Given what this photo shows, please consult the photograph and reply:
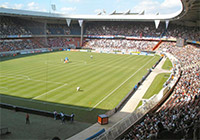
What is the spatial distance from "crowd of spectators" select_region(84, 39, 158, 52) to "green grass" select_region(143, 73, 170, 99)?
129ft

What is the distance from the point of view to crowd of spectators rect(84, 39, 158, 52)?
79.4 m

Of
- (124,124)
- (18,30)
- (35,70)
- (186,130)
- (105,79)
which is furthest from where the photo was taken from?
(18,30)

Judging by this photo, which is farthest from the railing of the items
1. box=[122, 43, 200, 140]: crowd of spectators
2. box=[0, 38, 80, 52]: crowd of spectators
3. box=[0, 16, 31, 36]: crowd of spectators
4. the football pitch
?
box=[0, 16, 31, 36]: crowd of spectators

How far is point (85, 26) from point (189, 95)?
83.3 meters

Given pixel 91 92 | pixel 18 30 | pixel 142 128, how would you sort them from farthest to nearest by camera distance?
pixel 18 30 → pixel 91 92 → pixel 142 128

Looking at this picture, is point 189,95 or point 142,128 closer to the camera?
point 142,128

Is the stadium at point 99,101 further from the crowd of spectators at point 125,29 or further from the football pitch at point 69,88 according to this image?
the crowd of spectators at point 125,29

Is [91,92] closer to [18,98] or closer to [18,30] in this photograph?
[18,98]

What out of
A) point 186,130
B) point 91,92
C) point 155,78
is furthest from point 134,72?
point 186,130

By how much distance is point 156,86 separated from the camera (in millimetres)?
31234

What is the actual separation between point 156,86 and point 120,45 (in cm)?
5483

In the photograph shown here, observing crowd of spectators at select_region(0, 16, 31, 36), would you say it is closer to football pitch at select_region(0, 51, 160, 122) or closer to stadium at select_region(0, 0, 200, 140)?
stadium at select_region(0, 0, 200, 140)

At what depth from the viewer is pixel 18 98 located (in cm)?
2520

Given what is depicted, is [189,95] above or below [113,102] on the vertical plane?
above
